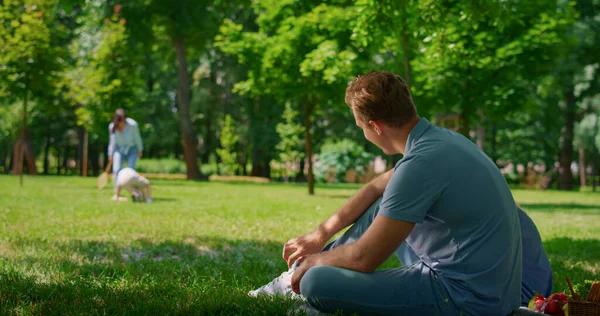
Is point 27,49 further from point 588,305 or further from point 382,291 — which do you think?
point 588,305

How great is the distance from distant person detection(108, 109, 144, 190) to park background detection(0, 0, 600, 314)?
49.9 inches

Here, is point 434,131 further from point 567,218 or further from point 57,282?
point 567,218

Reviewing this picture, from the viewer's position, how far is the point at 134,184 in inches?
508

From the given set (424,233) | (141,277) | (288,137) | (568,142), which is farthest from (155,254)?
(568,142)

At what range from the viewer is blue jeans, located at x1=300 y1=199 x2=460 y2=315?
3.07 metres

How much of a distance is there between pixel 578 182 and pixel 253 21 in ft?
112

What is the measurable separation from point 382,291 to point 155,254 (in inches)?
151

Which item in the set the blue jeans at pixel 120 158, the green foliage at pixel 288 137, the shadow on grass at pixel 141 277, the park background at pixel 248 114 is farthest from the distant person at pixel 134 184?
the green foliage at pixel 288 137

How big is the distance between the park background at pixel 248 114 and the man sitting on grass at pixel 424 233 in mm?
633

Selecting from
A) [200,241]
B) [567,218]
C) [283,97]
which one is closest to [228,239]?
[200,241]

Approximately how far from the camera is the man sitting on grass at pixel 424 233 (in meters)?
2.82

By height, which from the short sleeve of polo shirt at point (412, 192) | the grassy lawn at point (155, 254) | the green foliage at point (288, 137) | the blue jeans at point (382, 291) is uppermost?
the green foliage at point (288, 137)

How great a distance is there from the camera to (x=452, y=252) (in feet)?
9.86

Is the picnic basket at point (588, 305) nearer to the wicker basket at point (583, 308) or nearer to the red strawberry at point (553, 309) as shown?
the wicker basket at point (583, 308)
